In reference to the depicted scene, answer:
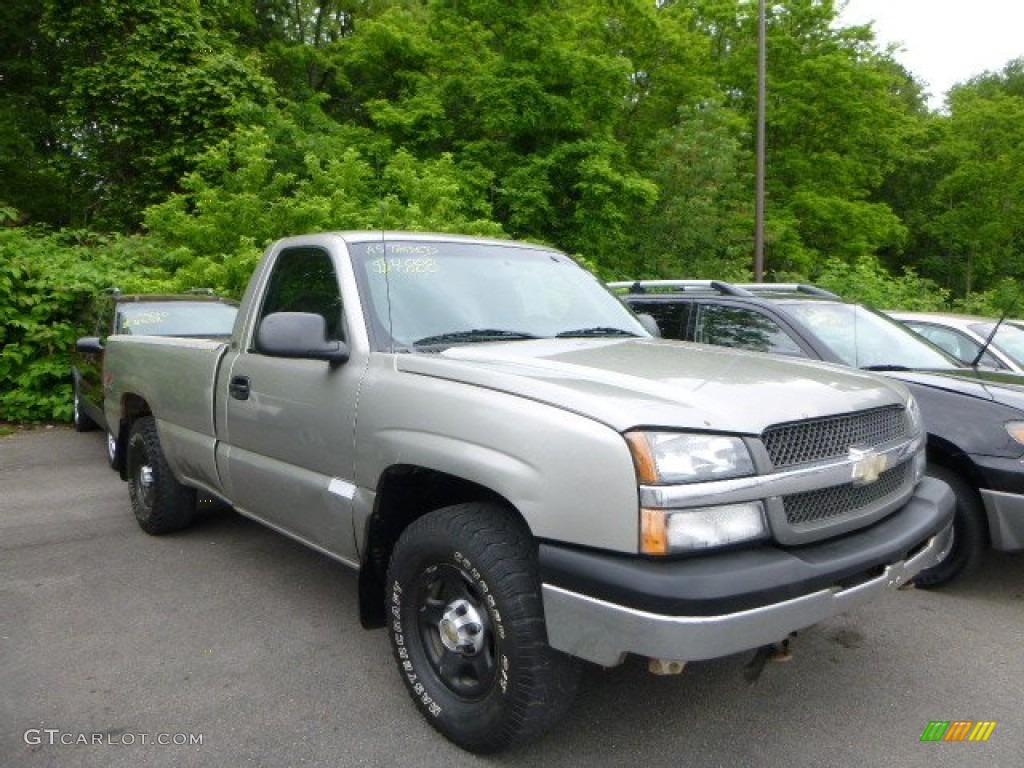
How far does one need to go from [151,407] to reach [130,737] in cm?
266

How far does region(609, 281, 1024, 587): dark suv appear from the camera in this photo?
3.97m

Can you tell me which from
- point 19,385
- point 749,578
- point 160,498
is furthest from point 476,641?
point 19,385

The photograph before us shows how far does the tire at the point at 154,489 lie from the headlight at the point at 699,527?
3817 mm

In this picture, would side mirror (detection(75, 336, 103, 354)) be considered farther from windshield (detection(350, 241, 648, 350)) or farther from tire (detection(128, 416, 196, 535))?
windshield (detection(350, 241, 648, 350))

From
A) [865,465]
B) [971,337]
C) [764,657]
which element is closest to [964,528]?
[865,465]

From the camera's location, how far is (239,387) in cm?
394

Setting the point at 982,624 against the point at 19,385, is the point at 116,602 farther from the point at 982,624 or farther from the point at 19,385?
the point at 19,385

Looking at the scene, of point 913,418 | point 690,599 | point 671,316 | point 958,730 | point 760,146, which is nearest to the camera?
point 690,599

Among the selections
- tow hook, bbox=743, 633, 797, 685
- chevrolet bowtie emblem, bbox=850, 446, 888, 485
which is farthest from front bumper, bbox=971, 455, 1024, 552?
tow hook, bbox=743, 633, 797, 685

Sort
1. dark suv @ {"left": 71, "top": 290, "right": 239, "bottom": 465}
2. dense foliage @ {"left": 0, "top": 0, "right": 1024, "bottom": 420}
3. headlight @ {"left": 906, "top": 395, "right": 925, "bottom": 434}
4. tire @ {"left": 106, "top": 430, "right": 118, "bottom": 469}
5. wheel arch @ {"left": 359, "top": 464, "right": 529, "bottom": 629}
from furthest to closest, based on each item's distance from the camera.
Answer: dense foliage @ {"left": 0, "top": 0, "right": 1024, "bottom": 420}, dark suv @ {"left": 71, "top": 290, "right": 239, "bottom": 465}, tire @ {"left": 106, "top": 430, "right": 118, "bottom": 469}, headlight @ {"left": 906, "top": 395, "right": 925, "bottom": 434}, wheel arch @ {"left": 359, "top": 464, "right": 529, "bottom": 629}

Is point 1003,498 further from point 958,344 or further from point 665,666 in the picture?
point 958,344

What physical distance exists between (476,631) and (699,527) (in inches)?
36.2

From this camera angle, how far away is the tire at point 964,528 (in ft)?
13.4

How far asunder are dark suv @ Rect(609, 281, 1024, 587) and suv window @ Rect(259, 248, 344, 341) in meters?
1.97
